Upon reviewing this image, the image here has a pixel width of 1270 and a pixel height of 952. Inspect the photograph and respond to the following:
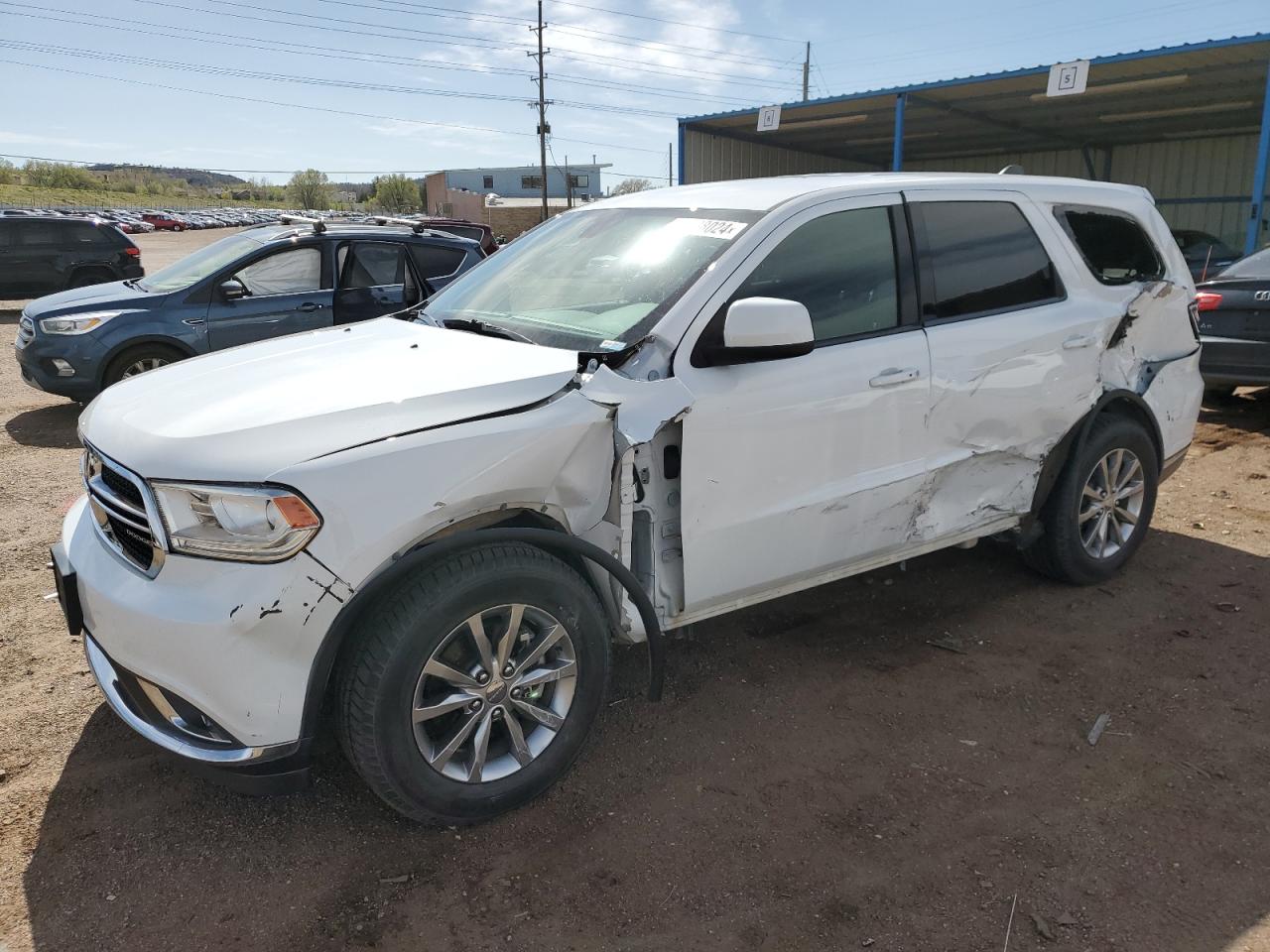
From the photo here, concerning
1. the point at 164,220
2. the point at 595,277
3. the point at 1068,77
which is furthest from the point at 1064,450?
the point at 164,220

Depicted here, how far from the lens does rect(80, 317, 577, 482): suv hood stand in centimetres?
239

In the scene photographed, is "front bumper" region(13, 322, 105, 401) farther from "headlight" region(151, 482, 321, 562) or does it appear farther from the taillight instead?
the taillight

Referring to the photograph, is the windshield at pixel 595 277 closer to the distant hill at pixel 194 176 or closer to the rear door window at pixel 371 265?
the rear door window at pixel 371 265

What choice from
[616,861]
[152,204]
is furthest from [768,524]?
[152,204]

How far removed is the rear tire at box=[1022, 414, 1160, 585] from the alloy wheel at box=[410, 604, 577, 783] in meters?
2.60

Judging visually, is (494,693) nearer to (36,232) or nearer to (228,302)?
Answer: (228,302)

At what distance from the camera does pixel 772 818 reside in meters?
2.85

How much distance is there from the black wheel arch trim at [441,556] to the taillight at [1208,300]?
6461 millimetres

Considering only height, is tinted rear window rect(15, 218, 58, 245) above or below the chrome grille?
above

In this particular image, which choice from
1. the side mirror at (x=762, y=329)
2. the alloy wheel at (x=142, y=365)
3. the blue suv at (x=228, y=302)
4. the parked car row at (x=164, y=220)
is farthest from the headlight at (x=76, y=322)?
the parked car row at (x=164, y=220)

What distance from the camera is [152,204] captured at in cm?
9500

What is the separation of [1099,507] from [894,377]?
1668mm

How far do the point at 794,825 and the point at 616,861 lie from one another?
57 centimetres

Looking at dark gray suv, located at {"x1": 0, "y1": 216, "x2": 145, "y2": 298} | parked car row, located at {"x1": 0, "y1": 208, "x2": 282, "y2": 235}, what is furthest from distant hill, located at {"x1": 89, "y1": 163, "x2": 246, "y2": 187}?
dark gray suv, located at {"x1": 0, "y1": 216, "x2": 145, "y2": 298}
